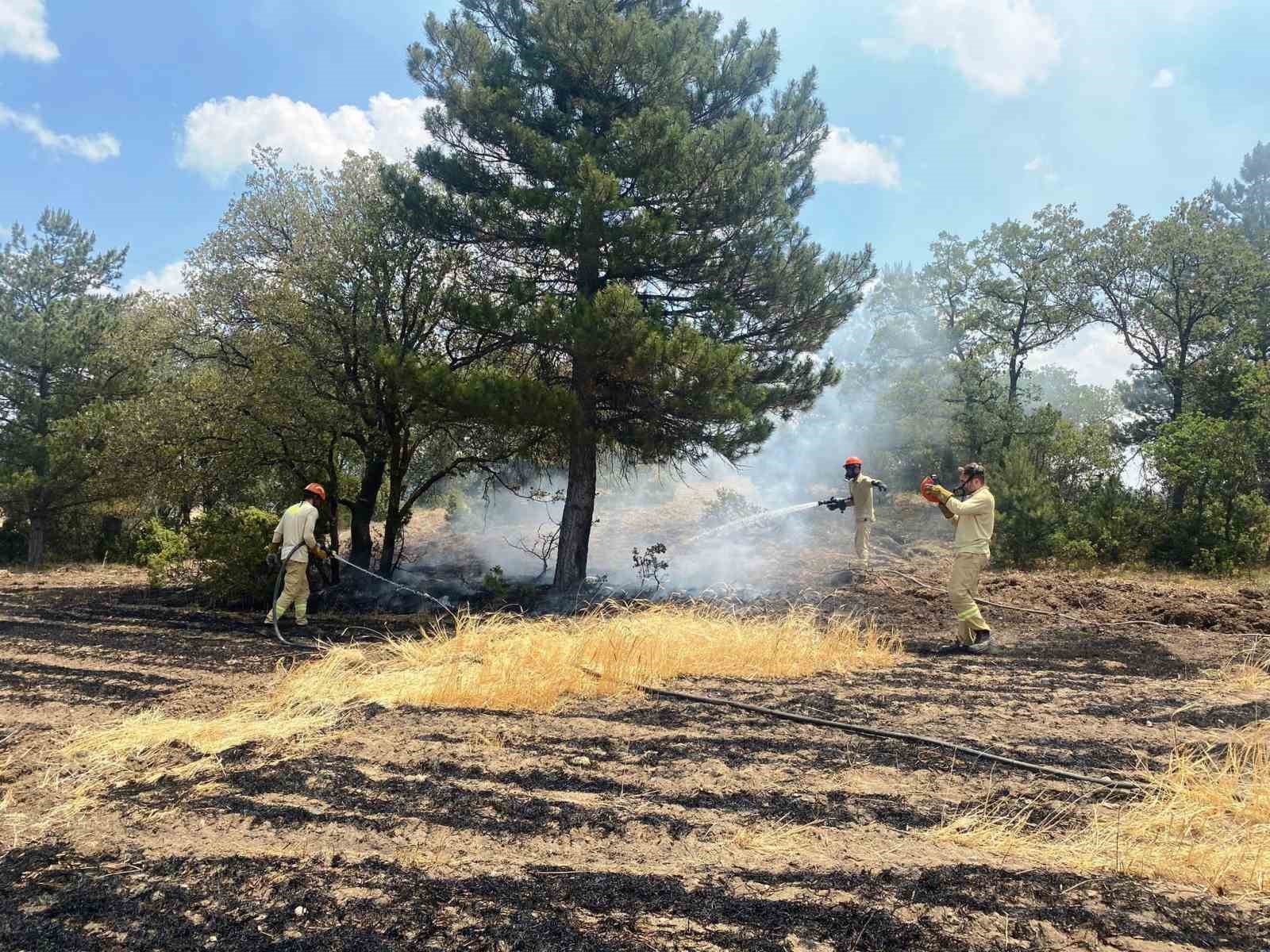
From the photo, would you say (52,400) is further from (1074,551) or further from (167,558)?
(1074,551)

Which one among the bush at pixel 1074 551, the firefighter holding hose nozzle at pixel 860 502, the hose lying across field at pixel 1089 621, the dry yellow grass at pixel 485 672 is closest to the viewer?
the dry yellow grass at pixel 485 672

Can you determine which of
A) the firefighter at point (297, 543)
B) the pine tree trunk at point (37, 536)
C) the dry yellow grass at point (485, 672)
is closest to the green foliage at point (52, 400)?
the pine tree trunk at point (37, 536)

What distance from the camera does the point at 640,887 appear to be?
10.6 feet

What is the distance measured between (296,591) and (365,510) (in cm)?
373

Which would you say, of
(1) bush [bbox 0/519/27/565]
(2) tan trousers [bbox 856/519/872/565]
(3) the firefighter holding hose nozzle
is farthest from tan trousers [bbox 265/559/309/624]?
(1) bush [bbox 0/519/27/565]

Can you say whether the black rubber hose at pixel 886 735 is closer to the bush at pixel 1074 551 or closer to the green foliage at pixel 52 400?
the bush at pixel 1074 551

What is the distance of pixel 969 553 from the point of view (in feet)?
29.5

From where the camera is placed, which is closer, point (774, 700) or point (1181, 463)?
point (774, 700)

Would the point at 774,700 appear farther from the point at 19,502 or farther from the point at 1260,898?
the point at 19,502

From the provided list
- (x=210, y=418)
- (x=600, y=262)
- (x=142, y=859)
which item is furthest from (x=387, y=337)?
(x=142, y=859)

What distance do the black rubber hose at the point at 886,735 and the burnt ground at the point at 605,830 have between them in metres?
0.10

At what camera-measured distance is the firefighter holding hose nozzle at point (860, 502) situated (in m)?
13.0

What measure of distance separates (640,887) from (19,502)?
23.3 metres

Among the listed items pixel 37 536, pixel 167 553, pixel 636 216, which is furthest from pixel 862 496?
pixel 37 536
